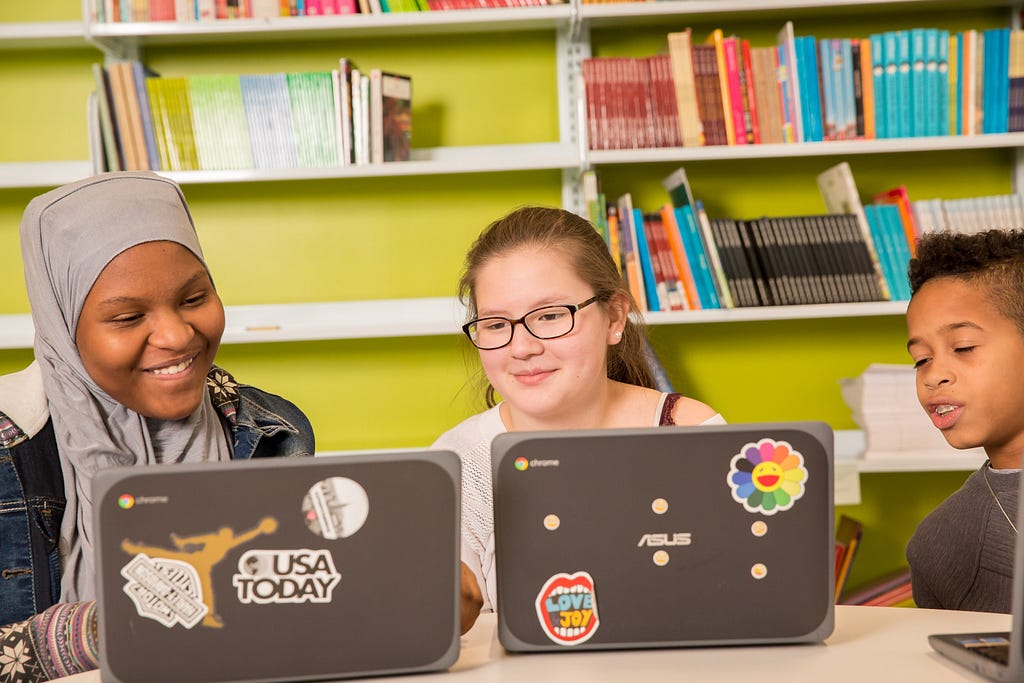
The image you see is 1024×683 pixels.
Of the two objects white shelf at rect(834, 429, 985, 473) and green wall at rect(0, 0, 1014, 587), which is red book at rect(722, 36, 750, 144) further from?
white shelf at rect(834, 429, 985, 473)

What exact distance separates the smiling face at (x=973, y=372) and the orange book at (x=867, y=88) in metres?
1.05

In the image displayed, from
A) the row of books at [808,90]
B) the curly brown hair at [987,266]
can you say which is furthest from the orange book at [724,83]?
the curly brown hair at [987,266]

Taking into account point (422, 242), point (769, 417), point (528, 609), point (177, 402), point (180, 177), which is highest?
point (180, 177)

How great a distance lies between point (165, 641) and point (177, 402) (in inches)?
24.8

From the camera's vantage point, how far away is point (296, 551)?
868 millimetres

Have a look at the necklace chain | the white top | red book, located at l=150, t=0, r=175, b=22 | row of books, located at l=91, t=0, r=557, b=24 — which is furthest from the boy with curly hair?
red book, located at l=150, t=0, r=175, b=22

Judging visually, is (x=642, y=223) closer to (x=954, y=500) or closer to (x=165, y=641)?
(x=954, y=500)

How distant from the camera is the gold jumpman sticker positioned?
86cm

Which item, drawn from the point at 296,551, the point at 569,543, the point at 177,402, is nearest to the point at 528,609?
the point at 569,543

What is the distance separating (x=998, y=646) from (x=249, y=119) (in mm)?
2059

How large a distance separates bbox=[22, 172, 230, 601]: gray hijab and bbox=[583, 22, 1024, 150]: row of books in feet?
4.27

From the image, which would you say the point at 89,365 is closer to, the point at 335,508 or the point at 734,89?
the point at 335,508

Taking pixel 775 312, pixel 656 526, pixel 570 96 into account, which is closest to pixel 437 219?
pixel 570 96

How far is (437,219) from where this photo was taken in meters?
2.74
